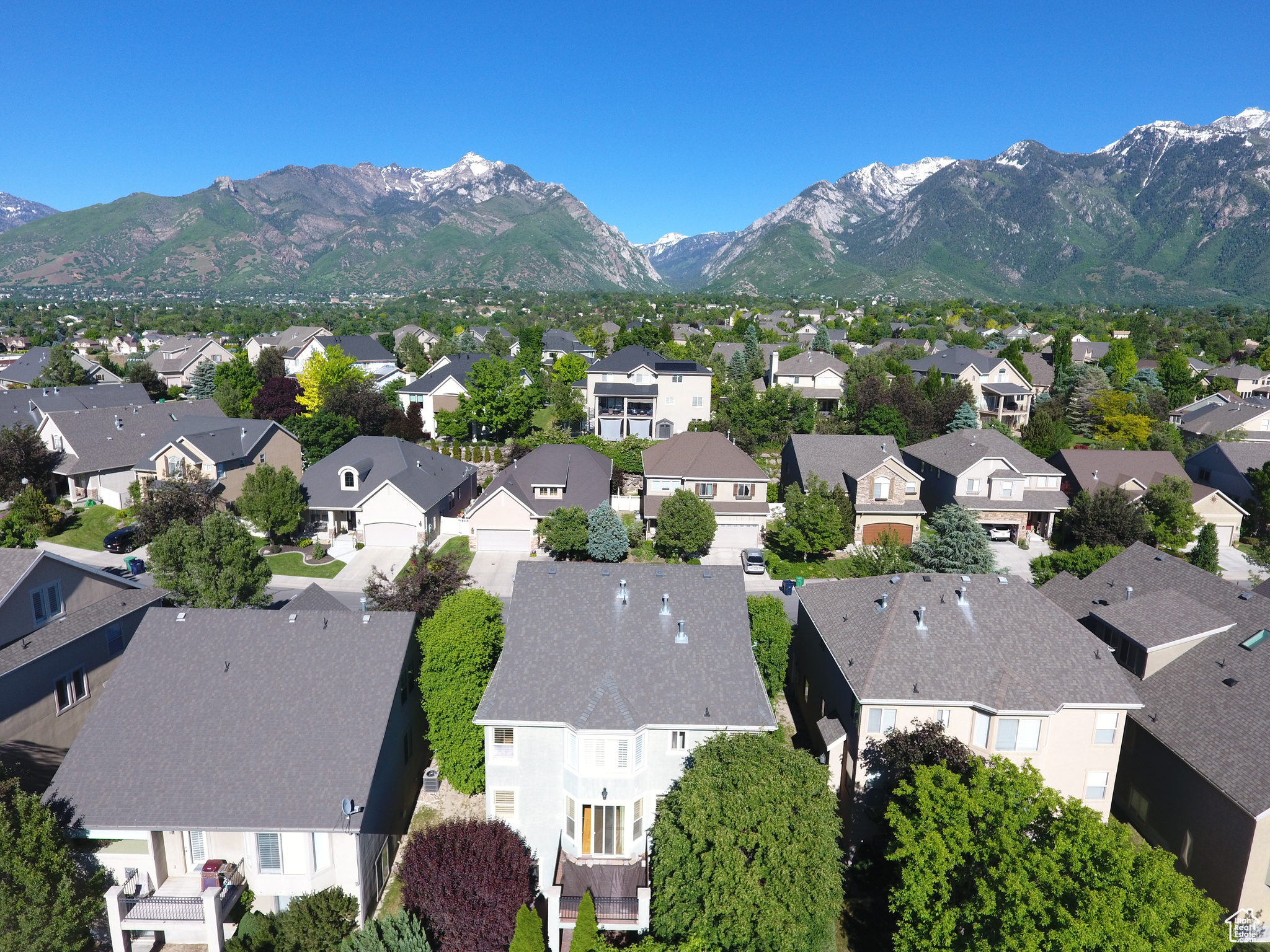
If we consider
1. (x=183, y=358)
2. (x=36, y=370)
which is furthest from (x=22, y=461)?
(x=183, y=358)

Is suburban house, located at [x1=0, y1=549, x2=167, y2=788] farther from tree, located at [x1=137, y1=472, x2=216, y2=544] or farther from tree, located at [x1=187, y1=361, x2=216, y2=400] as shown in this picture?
tree, located at [x1=187, y1=361, x2=216, y2=400]

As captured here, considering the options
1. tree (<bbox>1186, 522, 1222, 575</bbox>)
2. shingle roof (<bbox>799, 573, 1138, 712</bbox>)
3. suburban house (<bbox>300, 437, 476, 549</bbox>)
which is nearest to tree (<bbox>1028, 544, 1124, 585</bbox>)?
tree (<bbox>1186, 522, 1222, 575</bbox>)

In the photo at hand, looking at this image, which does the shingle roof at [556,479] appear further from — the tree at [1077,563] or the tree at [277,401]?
the tree at [277,401]

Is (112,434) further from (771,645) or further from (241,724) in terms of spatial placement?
(771,645)

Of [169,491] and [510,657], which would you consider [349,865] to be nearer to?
[510,657]

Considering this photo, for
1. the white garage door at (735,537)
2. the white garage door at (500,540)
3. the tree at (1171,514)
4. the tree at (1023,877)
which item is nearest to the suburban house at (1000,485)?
the tree at (1171,514)

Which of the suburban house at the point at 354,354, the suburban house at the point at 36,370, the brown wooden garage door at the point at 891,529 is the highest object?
the suburban house at the point at 354,354
